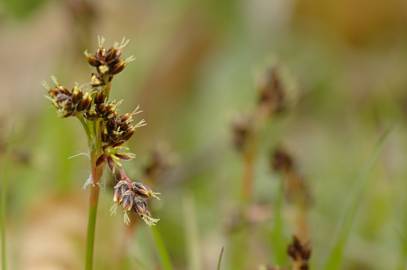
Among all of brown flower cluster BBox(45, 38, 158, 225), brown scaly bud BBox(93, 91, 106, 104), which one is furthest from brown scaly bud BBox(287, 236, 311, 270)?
brown scaly bud BBox(93, 91, 106, 104)

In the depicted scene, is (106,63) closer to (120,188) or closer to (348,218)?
(120,188)

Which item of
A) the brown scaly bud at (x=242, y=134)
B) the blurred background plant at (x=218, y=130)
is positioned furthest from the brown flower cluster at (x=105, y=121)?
the brown scaly bud at (x=242, y=134)

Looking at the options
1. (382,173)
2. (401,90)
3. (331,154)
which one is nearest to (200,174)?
(331,154)

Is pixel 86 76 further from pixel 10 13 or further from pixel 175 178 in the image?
pixel 175 178

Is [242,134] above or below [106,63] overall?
above

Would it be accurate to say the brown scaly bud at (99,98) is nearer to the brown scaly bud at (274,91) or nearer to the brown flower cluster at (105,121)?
the brown flower cluster at (105,121)

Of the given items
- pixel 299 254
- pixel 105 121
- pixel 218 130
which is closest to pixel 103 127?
pixel 105 121
